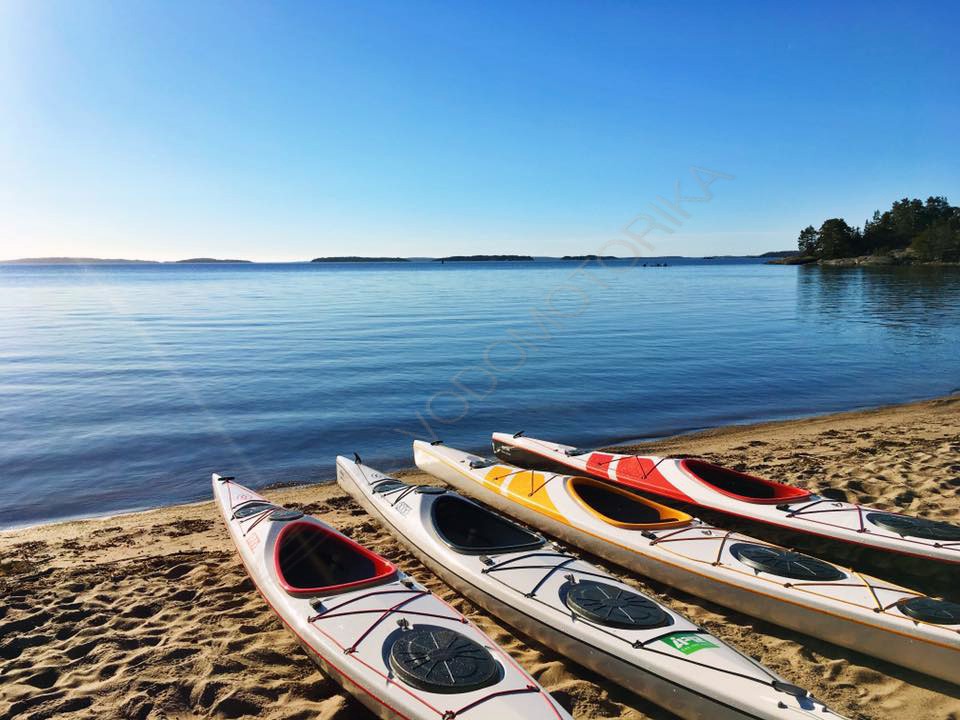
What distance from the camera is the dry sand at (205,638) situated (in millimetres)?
4402

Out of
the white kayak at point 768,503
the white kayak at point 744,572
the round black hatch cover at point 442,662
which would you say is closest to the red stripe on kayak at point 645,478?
the white kayak at point 768,503

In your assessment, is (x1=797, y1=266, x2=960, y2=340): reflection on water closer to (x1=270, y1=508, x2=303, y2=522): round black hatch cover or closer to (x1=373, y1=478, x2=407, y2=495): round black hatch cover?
(x1=373, y1=478, x2=407, y2=495): round black hatch cover

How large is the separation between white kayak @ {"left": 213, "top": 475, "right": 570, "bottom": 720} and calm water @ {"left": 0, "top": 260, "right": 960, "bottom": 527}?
456 centimetres

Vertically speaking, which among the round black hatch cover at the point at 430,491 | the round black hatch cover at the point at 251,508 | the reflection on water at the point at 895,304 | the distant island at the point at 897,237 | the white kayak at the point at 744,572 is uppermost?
the distant island at the point at 897,237

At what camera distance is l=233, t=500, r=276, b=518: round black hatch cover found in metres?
7.21

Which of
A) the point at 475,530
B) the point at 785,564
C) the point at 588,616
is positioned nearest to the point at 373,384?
the point at 475,530

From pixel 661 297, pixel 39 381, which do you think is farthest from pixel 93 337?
pixel 661 297

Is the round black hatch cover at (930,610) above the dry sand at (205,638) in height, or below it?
above

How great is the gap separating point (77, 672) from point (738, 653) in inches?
203

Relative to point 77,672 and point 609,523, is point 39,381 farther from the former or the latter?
point 609,523

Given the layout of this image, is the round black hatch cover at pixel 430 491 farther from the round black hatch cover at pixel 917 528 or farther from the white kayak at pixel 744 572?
the round black hatch cover at pixel 917 528

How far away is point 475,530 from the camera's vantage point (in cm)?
690

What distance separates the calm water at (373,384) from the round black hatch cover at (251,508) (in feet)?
9.76

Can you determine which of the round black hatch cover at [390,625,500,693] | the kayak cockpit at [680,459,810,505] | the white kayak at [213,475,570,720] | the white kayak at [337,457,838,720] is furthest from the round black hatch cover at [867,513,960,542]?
the round black hatch cover at [390,625,500,693]
